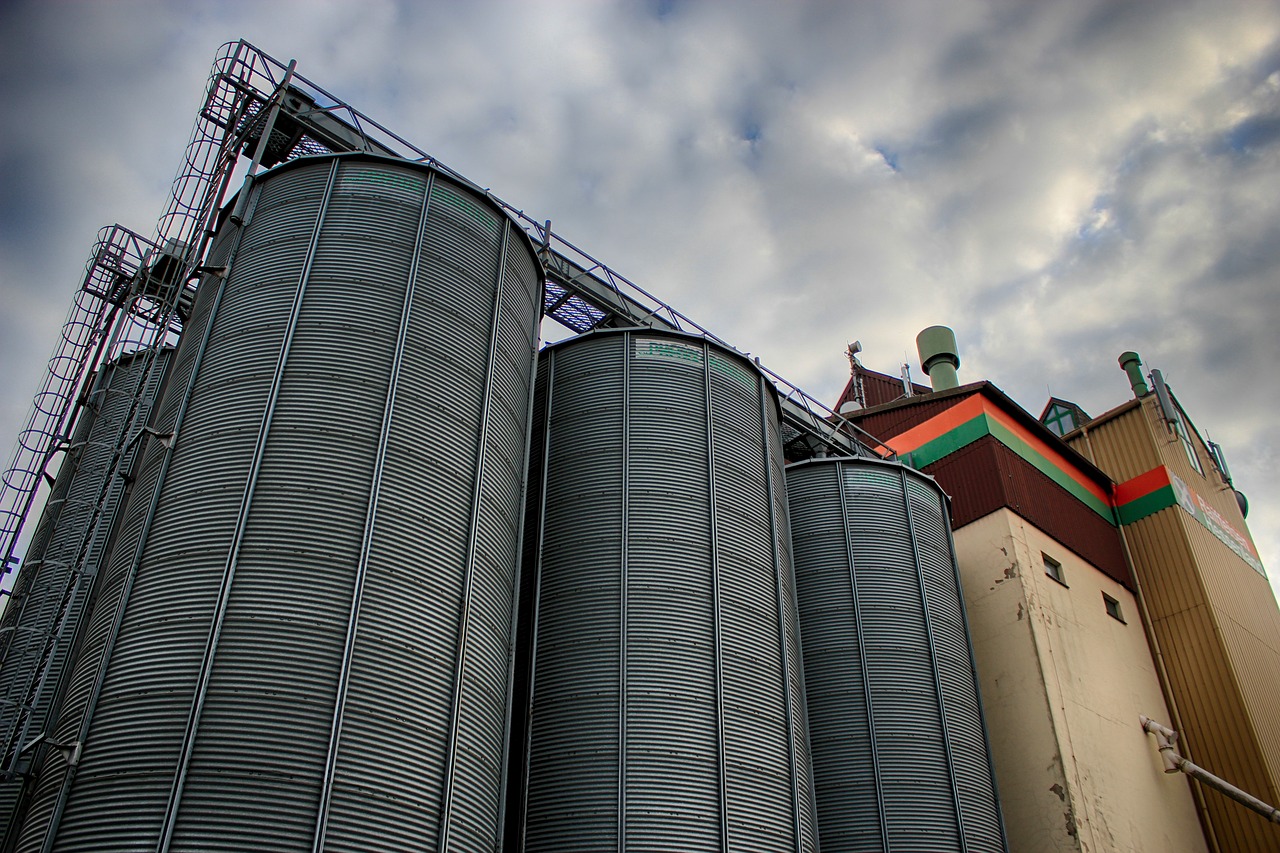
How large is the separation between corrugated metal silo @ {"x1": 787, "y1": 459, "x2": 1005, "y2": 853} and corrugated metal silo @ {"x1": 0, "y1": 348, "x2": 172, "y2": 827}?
15412 millimetres

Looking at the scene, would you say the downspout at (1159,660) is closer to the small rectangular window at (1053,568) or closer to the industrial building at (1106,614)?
the industrial building at (1106,614)

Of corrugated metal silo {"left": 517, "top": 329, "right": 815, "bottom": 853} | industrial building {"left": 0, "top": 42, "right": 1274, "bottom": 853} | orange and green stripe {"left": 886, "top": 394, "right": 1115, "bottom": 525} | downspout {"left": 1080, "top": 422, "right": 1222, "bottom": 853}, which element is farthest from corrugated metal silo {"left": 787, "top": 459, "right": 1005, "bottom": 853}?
downspout {"left": 1080, "top": 422, "right": 1222, "bottom": 853}

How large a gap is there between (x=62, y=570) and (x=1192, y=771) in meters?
30.0

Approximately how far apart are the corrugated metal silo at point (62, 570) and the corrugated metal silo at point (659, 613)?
7.58 m

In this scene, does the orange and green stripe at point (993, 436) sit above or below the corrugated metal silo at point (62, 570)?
above

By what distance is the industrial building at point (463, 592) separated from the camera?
12805mm

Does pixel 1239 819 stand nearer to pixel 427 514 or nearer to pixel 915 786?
pixel 915 786

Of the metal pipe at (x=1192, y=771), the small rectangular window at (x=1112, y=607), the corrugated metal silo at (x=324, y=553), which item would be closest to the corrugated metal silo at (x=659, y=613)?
the corrugated metal silo at (x=324, y=553)

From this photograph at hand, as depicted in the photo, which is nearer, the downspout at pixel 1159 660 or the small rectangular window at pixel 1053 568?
the downspout at pixel 1159 660

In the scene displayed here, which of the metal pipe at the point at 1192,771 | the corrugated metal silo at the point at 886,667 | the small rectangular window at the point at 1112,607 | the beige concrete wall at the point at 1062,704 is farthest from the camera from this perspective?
the small rectangular window at the point at 1112,607

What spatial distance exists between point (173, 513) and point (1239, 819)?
30441 mm

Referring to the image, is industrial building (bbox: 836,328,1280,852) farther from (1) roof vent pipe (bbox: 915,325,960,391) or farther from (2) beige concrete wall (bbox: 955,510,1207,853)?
(1) roof vent pipe (bbox: 915,325,960,391)

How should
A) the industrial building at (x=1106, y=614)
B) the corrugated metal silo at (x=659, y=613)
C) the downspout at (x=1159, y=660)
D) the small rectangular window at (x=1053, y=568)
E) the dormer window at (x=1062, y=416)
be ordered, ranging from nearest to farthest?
the corrugated metal silo at (x=659, y=613) < the industrial building at (x=1106, y=614) < the downspout at (x=1159, y=660) < the small rectangular window at (x=1053, y=568) < the dormer window at (x=1062, y=416)

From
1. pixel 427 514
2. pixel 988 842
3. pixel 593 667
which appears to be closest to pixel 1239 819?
pixel 988 842
